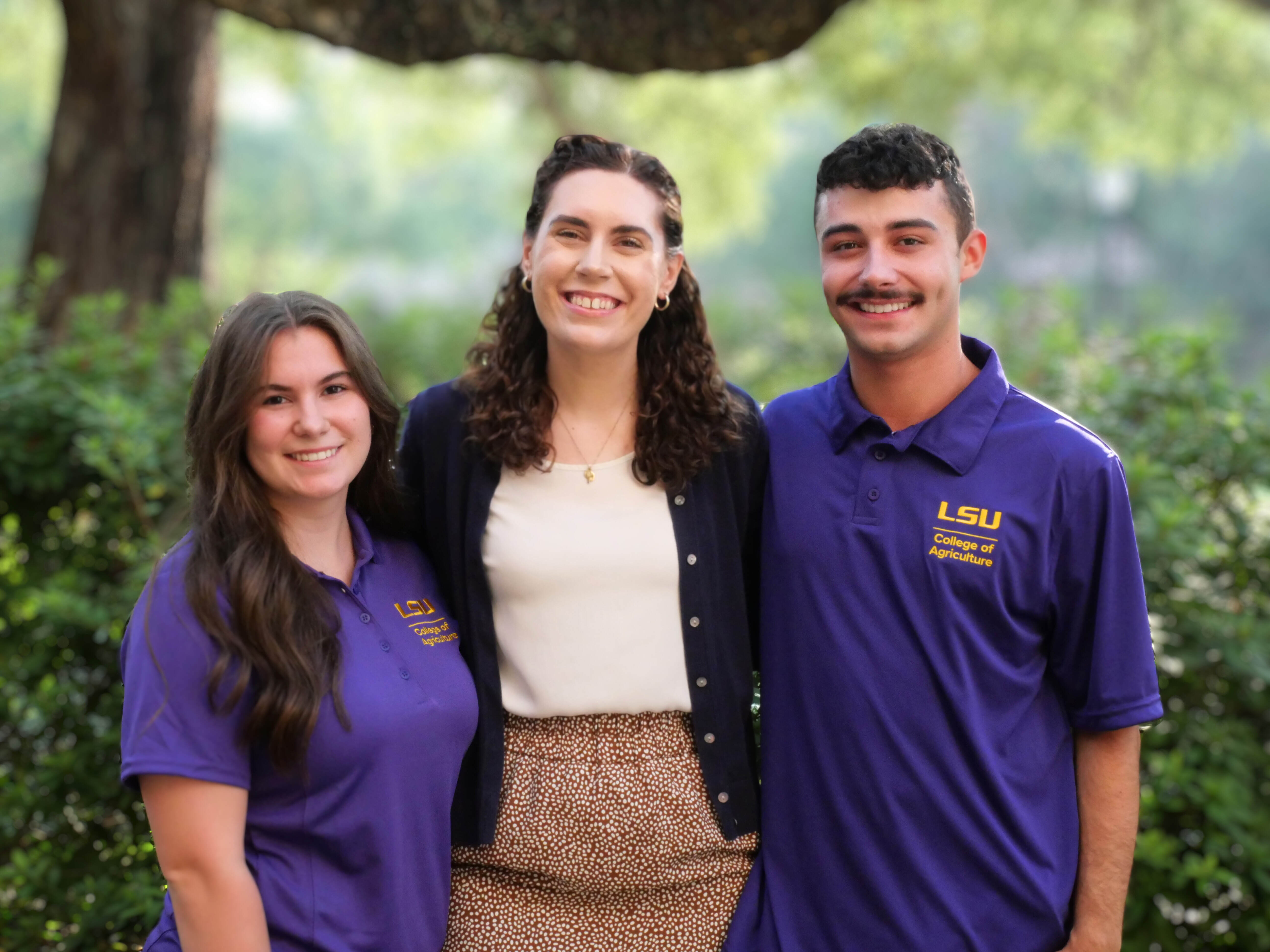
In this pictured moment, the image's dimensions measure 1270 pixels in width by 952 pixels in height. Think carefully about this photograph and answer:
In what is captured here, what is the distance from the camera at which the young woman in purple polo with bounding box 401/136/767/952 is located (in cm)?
245

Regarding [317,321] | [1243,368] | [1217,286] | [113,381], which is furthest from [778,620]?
[1217,286]

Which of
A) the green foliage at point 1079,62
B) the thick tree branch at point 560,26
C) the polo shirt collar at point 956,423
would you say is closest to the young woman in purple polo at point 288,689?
the polo shirt collar at point 956,423

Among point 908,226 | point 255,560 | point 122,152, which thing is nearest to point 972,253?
point 908,226

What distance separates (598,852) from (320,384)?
108cm

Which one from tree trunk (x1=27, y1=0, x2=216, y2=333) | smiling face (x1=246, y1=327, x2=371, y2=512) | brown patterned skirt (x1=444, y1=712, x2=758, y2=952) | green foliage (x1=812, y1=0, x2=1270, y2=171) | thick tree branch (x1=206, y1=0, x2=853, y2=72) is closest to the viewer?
smiling face (x1=246, y1=327, x2=371, y2=512)

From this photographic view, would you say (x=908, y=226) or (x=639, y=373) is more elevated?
(x=908, y=226)

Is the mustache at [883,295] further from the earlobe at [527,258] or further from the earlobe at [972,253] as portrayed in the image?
the earlobe at [527,258]

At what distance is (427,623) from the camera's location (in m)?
2.52

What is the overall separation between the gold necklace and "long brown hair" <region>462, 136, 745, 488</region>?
4cm

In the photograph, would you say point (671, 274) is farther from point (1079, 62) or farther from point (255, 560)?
point (1079, 62)

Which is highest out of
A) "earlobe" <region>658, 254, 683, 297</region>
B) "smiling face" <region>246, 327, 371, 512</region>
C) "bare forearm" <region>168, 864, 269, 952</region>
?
"earlobe" <region>658, 254, 683, 297</region>

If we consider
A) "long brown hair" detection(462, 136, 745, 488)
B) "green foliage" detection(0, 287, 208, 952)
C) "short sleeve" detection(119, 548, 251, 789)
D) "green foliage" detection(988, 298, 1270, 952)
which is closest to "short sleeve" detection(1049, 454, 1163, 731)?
"long brown hair" detection(462, 136, 745, 488)

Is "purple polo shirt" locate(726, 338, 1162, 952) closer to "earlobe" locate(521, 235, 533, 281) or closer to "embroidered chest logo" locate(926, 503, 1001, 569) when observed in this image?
"embroidered chest logo" locate(926, 503, 1001, 569)

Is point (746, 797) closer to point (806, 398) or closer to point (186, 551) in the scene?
point (806, 398)
